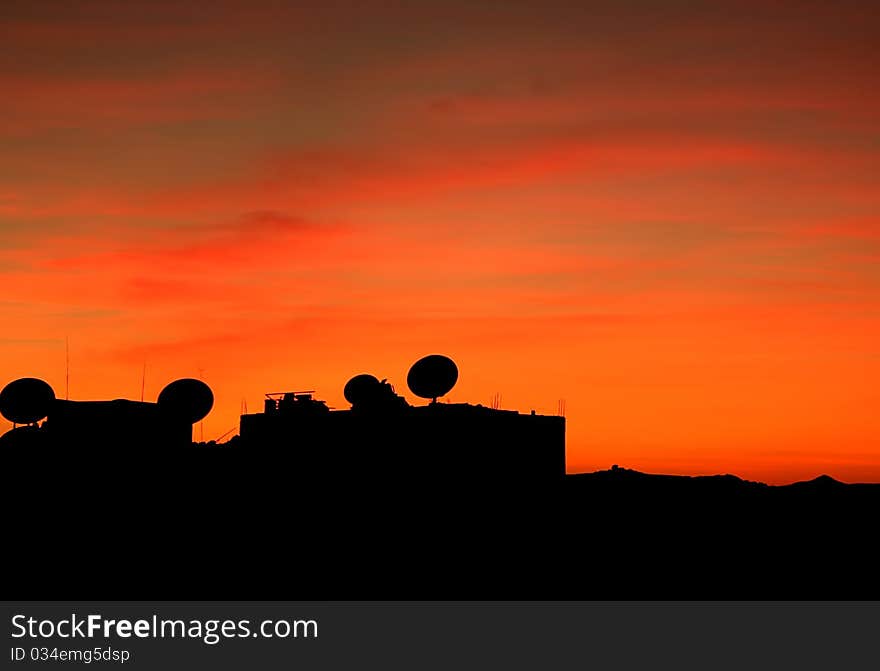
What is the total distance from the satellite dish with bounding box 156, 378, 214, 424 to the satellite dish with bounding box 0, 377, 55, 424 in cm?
650

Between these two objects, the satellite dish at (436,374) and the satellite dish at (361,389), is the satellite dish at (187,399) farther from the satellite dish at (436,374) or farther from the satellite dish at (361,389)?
the satellite dish at (436,374)

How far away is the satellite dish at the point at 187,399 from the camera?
71125 mm

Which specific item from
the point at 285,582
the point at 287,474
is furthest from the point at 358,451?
the point at 285,582

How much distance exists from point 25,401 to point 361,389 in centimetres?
1931

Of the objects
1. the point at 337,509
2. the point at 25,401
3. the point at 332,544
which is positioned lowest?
the point at 332,544

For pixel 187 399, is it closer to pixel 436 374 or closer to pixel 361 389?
pixel 361 389

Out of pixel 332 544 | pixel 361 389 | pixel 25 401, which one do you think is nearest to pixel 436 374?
pixel 361 389

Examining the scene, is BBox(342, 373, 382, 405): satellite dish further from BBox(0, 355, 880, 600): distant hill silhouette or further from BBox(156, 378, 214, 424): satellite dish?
BBox(156, 378, 214, 424): satellite dish

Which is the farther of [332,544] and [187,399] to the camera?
[187,399]

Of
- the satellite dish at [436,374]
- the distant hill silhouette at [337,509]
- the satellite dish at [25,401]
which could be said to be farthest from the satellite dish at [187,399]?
the satellite dish at [436,374]

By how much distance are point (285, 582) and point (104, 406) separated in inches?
634

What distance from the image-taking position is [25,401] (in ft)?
231
